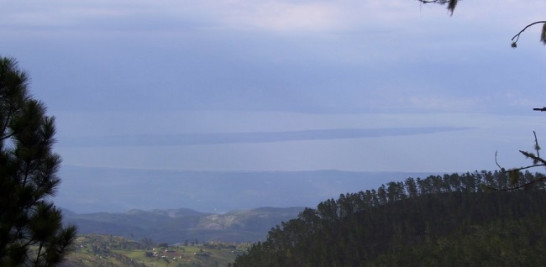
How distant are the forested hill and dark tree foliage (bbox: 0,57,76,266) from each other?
8597 cm

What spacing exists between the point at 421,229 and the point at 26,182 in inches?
5140

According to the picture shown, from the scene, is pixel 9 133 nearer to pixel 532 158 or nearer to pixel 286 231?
pixel 532 158

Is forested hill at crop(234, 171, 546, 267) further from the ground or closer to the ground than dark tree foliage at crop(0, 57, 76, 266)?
further from the ground

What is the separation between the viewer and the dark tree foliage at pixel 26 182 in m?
26.6

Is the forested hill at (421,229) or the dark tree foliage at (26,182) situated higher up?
the forested hill at (421,229)

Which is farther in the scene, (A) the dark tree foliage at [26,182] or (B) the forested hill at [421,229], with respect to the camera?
(B) the forested hill at [421,229]

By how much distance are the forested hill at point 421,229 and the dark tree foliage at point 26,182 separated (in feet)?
282

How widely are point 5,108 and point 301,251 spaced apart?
122 metres

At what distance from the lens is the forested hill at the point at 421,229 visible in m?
115

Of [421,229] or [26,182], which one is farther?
A: [421,229]

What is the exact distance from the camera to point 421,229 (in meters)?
151

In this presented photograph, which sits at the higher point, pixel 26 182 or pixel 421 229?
pixel 421 229

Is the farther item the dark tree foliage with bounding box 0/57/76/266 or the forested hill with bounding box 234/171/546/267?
the forested hill with bounding box 234/171/546/267

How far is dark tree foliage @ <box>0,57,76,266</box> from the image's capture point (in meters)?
26.6
